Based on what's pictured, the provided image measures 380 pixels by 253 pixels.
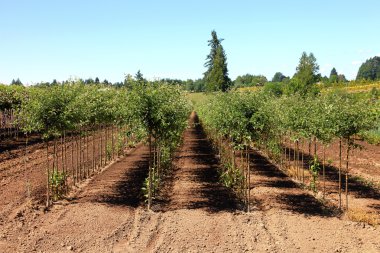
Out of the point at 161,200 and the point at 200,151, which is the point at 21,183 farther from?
the point at 200,151

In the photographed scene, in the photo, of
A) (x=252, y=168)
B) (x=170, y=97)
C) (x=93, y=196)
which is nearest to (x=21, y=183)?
(x=93, y=196)

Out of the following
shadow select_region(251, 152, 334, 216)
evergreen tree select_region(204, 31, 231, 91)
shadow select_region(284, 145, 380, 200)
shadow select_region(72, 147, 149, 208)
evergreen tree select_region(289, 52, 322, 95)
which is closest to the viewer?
shadow select_region(251, 152, 334, 216)

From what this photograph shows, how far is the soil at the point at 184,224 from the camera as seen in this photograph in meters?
11.1


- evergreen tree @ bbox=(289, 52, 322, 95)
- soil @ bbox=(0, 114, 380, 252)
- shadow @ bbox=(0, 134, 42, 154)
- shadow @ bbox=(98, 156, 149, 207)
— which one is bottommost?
soil @ bbox=(0, 114, 380, 252)

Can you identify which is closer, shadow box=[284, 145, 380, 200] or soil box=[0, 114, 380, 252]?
soil box=[0, 114, 380, 252]

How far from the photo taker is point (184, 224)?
42.0ft

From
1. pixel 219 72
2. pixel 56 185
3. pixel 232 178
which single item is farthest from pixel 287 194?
pixel 219 72

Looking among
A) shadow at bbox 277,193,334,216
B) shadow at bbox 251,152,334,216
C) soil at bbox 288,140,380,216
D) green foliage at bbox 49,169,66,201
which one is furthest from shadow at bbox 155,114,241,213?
green foliage at bbox 49,169,66,201

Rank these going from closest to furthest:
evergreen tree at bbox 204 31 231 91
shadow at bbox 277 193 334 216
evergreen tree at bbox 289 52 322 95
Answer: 1. shadow at bbox 277 193 334 216
2. evergreen tree at bbox 289 52 322 95
3. evergreen tree at bbox 204 31 231 91

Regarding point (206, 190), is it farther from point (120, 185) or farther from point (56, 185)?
point (56, 185)

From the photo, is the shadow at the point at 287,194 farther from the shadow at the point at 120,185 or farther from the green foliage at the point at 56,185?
the green foliage at the point at 56,185

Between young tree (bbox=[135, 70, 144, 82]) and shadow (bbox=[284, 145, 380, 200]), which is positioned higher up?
young tree (bbox=[135, 70, 144, 82])

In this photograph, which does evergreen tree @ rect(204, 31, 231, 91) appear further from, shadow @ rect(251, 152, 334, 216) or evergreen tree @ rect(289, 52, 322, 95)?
shadow @ rect(251, 152, 334, 216)

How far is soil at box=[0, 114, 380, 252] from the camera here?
1112cm
